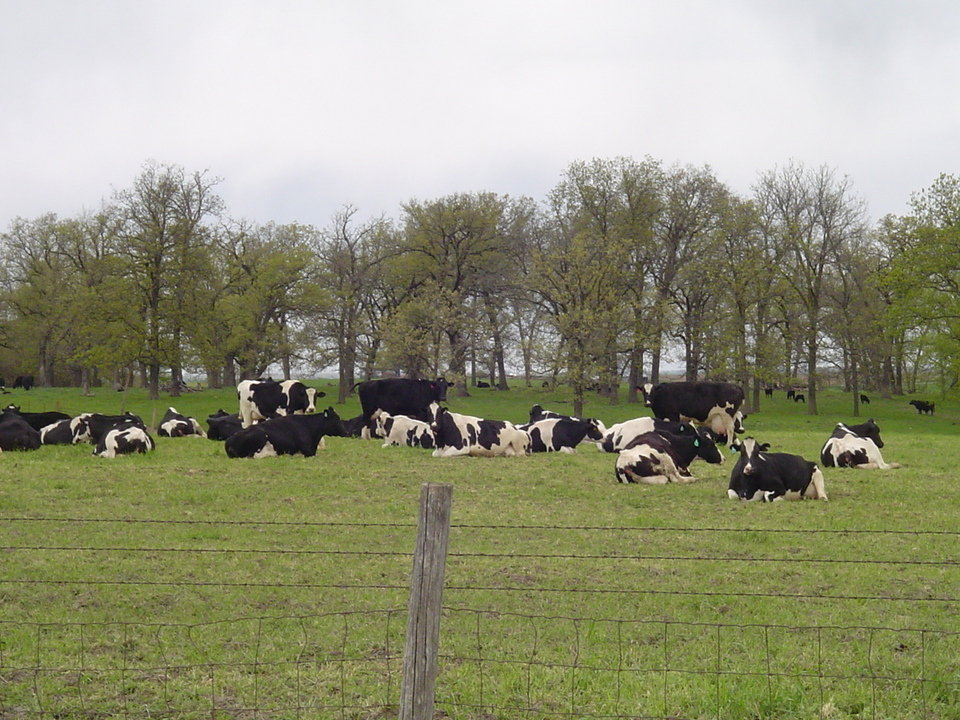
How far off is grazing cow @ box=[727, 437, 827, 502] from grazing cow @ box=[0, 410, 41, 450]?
15332 mm

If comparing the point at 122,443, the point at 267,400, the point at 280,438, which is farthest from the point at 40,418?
the point at 280,438

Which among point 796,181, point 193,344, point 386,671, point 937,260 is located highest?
point 796,181

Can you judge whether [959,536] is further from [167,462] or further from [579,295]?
[579,295]

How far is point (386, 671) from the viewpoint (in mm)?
6434

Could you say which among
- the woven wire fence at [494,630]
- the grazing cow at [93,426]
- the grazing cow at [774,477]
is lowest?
the woven wire fence at [494,630]

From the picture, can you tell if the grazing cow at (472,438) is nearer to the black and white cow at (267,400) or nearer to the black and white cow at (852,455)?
the black and white cow at (852,455)

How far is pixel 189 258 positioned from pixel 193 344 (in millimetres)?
4479

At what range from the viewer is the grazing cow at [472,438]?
69.8ft

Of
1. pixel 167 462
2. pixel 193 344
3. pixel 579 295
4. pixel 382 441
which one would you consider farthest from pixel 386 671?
pixel 193 344

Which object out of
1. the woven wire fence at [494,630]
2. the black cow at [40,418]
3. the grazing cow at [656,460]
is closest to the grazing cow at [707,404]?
the grazing cow at [656,460]

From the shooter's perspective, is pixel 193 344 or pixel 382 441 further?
pixel 193 344

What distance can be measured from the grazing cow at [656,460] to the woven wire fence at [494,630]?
206 inches

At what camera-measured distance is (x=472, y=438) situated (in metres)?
21.4

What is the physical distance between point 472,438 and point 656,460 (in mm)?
5878
